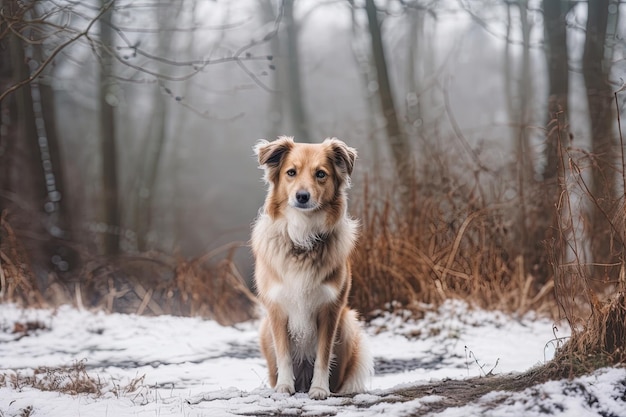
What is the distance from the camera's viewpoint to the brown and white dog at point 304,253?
13.7 feet

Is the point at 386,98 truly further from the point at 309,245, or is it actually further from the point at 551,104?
the point at 309,245

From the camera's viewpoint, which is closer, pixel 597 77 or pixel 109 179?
pixel 597 77

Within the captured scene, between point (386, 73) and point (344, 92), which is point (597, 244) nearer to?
point (386, 73)

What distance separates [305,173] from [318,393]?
1.42 m

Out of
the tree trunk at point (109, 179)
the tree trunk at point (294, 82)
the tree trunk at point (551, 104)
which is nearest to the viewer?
the tree trunk at point (551, 104)

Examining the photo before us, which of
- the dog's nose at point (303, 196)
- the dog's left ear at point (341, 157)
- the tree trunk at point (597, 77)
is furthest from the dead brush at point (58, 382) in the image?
the tree trunk at point (597, 77)

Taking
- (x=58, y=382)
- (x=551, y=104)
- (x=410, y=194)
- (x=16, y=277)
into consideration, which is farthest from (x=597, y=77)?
(x=16, y=277)

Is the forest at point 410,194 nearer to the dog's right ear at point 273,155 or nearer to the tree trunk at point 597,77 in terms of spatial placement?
the tree trunk at point 597,77

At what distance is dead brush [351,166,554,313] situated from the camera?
7098mm

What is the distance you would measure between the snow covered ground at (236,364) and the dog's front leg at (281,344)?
0.14m

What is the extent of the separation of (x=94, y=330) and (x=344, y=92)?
2350cm

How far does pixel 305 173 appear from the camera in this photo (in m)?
4.15

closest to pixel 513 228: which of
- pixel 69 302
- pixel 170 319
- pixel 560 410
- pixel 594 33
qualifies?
pixel 594 33

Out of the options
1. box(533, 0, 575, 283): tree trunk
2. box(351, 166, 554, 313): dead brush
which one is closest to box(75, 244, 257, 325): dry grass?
box(351, 166, 554, 313): dead brush
